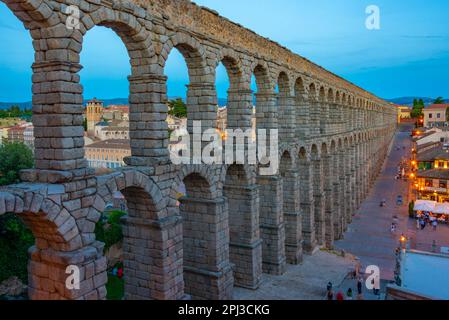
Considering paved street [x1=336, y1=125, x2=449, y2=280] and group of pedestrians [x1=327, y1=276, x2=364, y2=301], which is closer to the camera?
group of pedestrians [x1=327, y1=276, x2=364, y2=301]

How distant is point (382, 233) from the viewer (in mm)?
39812

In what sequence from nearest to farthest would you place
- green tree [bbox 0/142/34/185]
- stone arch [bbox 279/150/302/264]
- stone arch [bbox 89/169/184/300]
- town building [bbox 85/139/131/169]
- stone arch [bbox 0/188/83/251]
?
stone arch [bbox 0/188/83/251], stone arch [bbox 89/169/184/300], stone arch [bbox 279/150/302/264], green tree [bbox 0/142/34/185], town building [bbox 85/139/131/169]

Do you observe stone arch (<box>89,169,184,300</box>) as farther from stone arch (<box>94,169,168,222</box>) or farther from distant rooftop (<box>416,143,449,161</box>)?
distant rooftop (<box>416,143,449,161</box>)

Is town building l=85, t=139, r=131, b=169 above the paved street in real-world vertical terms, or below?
above

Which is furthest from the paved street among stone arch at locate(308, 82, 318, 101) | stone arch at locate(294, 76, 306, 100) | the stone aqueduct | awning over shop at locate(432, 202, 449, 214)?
stone arch at locate(294, 76, 306, 100)

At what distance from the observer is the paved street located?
32969 mm

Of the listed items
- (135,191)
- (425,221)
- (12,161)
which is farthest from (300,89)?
(425,221)

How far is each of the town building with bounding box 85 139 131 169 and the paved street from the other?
32858 mm

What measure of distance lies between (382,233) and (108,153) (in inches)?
1547

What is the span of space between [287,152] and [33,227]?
16.5 meters

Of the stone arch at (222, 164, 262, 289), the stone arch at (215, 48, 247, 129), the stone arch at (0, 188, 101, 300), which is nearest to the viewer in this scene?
the stone arch at (0, 188, 101, 300)

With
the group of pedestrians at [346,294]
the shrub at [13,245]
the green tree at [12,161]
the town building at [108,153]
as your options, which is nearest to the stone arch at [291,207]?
the group of pedestrians at [346,294]

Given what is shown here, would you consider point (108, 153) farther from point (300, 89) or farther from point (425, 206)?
point (425, 206)

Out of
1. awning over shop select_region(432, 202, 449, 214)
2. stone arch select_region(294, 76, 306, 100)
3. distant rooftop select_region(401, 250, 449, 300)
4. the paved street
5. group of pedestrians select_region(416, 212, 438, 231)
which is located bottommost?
the paved street
